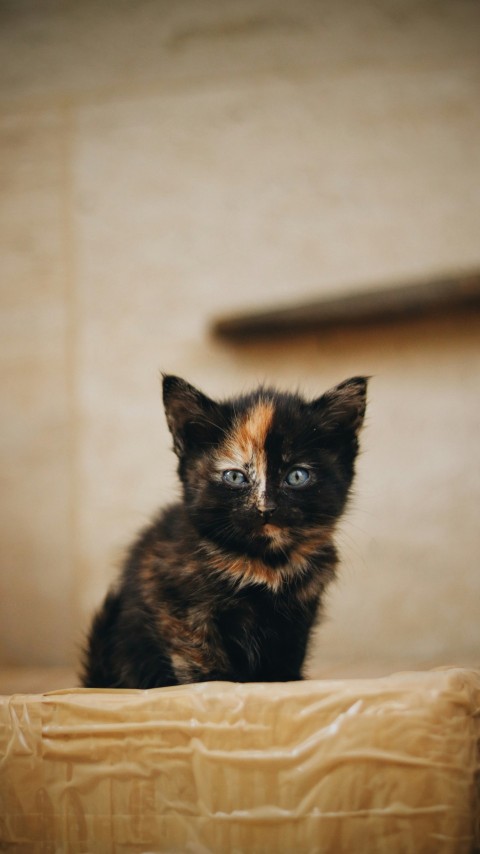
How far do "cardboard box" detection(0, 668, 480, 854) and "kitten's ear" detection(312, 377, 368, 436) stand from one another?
435 millimetres

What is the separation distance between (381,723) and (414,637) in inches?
42.7

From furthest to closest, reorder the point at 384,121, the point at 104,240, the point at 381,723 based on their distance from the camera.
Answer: the point at 104,240
the point at 384,121
the point at 381,723

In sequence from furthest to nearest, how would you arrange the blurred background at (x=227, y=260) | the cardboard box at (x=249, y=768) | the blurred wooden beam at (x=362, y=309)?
the blurred background at (x=227, y=260)
the blurred wooden beam at (x=362, y=309)
the cardboard box at (x=249, y=768)

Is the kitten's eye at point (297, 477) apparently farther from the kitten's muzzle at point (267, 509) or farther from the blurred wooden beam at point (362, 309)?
the blurred wooden beam at point (362, 309)

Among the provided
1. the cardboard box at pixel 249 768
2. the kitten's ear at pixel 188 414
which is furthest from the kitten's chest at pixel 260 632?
the kitten's ear at pixel 188 414

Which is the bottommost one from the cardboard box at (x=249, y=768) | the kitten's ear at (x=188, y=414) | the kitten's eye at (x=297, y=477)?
the cardboard box at (x=249, y=768)

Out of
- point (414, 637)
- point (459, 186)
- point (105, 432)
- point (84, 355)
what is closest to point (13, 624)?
point (105, 432)

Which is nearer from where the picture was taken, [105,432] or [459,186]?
[459,186]

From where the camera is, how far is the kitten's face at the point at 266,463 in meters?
1.04

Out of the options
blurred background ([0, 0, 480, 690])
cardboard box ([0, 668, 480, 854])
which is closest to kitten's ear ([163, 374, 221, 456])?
cardboard box ([0, 668, 480, 854])

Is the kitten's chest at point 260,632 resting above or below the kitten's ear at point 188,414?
below

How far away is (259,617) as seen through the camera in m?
1.08

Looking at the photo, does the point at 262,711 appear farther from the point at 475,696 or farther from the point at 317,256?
the point at 317,256

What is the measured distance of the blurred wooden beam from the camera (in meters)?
1.82
